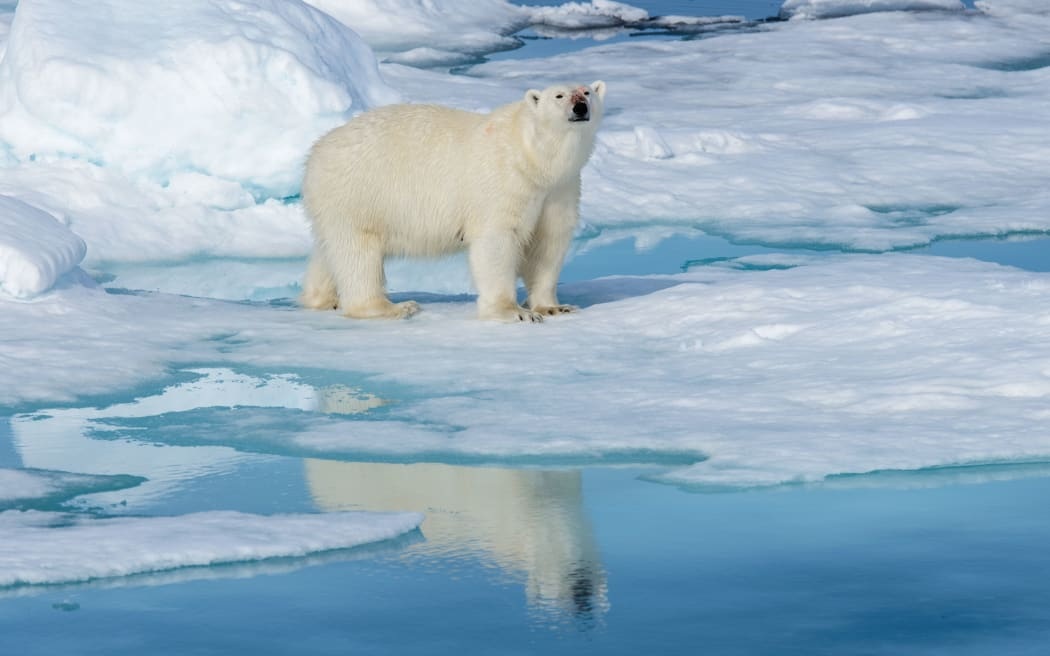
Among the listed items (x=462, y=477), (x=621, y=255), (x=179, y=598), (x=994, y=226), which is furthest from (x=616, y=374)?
(x=994, y=226)

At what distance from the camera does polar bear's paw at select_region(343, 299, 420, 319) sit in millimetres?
6582

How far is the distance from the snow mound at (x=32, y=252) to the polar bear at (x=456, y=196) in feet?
3.20

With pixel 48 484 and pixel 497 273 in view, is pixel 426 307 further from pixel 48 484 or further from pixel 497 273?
pixel 48 484

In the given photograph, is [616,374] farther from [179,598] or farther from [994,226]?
[994,226]

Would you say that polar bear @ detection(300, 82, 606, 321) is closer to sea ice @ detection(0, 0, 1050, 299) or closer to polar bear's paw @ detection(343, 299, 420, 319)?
polar bear's paw @ detection(343, 299, 420, 319)

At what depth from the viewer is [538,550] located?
12.8ft

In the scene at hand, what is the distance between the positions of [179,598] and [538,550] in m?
0.84

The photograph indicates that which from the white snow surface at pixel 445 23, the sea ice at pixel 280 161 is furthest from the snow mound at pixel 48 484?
the white snow surface at pixel 445 23

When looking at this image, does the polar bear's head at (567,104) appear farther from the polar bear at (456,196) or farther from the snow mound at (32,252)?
the snow mound at (32,252)

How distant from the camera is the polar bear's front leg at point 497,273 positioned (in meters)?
6.30

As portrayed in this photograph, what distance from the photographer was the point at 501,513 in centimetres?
416

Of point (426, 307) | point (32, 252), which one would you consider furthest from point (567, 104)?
point (32, 252)

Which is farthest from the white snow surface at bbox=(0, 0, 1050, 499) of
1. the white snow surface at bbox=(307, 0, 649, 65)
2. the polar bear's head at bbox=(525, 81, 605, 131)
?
the white snow surface at bbox=(307, 0, 649, 65)

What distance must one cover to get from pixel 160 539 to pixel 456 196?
9.16 feet
